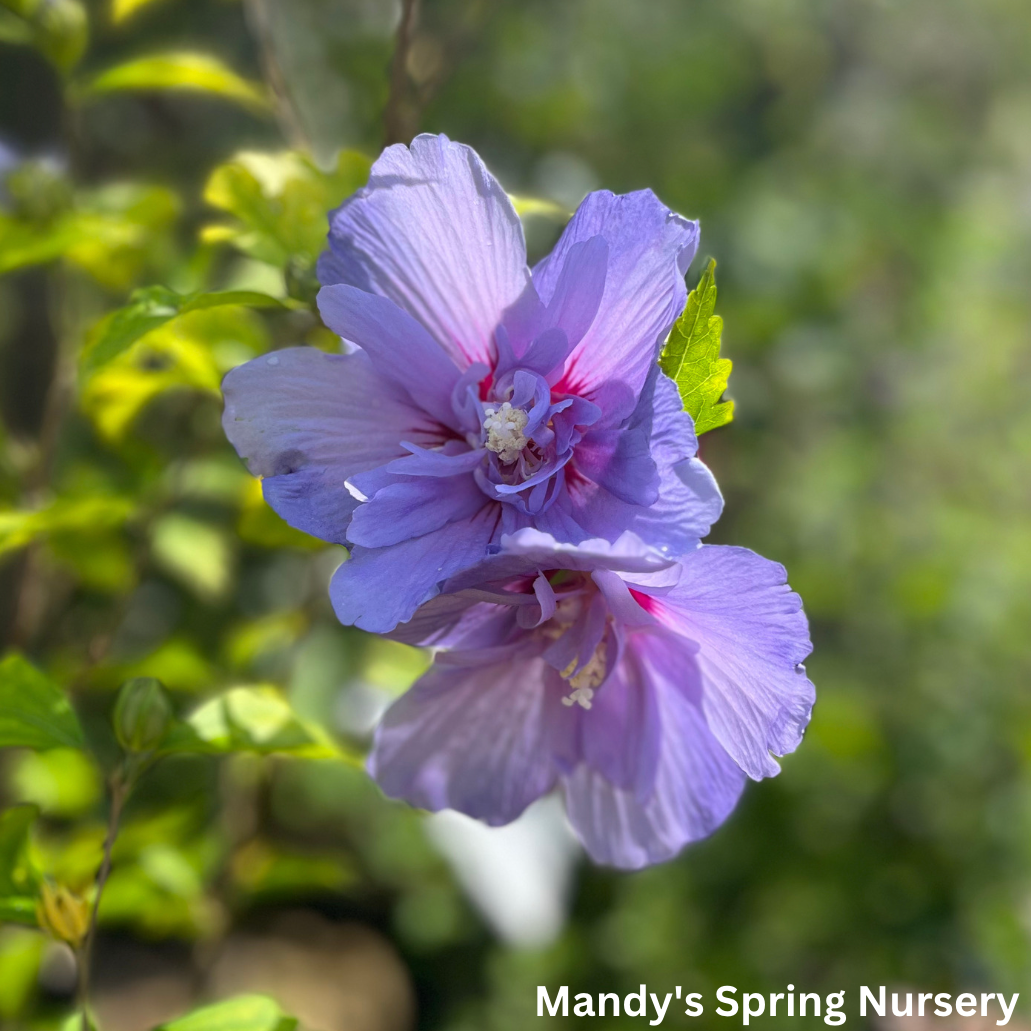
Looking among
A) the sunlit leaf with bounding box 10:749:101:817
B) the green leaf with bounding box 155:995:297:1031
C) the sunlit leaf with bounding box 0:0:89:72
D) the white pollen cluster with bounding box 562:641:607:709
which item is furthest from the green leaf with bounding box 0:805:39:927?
the sunlit leaf with bounding box 0:0:89:72

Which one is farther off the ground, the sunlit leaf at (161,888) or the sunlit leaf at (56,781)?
the sunlit leaf at (56,781)

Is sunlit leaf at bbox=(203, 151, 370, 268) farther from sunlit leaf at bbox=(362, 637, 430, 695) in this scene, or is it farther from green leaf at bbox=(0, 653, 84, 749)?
sunlit leaf at bbox=(362, 637, 430, 695)

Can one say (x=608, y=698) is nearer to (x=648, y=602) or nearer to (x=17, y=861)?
(x=648, y=602)

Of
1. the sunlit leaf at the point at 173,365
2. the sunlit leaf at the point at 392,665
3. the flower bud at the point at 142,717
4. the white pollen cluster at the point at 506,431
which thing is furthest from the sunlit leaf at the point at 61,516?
the white pollen cluster at the point at 506,431

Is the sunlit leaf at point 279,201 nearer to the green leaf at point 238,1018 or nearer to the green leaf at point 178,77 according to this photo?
the green leaf at point 178,77

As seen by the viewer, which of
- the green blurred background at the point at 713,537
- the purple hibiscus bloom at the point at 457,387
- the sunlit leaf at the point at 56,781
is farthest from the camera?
the green blurred background at the point at 713,537

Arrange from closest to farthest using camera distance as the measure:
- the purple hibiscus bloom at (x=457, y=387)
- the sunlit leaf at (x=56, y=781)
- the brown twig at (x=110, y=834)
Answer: the purple hibiscus bloom at (x=457, y=387) → the brown twig at (x=110, y=834) → the sunlit leaf at (x=56, y=781)
